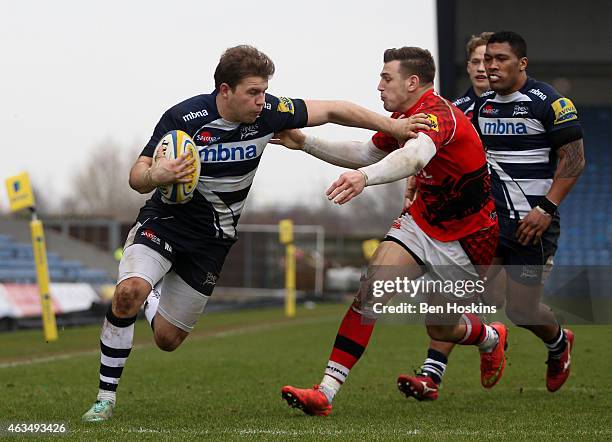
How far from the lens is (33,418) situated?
21.5ft

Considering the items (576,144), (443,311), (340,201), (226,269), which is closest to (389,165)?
(340,201)

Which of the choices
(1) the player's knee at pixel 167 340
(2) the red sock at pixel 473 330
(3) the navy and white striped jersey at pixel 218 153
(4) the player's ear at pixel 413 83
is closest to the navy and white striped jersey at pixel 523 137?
(2) the red sock at pixel 473 330

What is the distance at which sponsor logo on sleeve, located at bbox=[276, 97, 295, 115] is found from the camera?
693 centimetres

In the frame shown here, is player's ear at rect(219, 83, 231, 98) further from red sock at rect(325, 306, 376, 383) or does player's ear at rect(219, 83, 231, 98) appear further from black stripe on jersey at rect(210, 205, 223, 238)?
red sock at rect(325, 306, 376, 383)

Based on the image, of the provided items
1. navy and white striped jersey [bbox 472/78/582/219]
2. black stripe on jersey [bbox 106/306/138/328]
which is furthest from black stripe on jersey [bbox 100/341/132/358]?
navy and white striped jersey [bbox 472/78/582/219]

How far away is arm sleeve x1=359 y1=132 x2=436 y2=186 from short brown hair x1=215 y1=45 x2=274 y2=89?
3.29 ft

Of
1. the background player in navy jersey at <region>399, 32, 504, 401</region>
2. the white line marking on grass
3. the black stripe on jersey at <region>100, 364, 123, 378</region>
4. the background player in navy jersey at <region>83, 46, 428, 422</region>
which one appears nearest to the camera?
the background player in navy jersey at <region>83, 46, 428, 422</region>

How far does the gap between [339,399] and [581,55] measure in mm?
22536

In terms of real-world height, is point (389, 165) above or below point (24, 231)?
above

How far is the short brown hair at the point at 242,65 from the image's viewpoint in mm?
6527

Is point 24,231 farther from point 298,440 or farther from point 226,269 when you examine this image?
point 298,440

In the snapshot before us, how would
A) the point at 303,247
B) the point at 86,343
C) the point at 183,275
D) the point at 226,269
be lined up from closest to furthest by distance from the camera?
the point at 183,275, the point at 86,343, the point at 226,269, the point at 303,247

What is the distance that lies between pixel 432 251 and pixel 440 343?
1.53 m

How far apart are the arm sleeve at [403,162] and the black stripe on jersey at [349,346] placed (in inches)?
49.2
